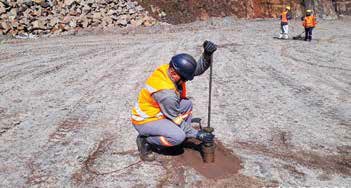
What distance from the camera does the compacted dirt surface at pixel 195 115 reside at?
5.20m

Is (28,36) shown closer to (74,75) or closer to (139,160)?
(74,75)

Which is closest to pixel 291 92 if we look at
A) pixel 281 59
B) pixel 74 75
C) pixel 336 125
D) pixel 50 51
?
pixel 336 125

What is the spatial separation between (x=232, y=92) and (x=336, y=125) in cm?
284

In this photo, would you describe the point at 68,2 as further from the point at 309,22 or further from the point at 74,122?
the point at 74,122

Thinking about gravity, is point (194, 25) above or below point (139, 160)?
above

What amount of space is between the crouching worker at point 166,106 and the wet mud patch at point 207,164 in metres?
0.37

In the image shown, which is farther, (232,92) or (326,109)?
(232,92)

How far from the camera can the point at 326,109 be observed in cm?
791

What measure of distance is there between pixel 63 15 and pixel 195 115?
17354 millimetres

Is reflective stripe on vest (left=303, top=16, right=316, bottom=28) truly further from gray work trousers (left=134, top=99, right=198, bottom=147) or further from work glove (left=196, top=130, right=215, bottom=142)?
work glove (left=196, top=130, right=215, bottom=142)

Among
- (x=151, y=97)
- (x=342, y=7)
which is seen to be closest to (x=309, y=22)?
(x=151, y=97)

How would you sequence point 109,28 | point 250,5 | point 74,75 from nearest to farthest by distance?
point 74,75 → point 109,28 → point 250,5

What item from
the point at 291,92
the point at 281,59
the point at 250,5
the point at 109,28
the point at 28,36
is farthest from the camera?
the point at 250,5

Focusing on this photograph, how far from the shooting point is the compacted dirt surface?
17.1 ft
